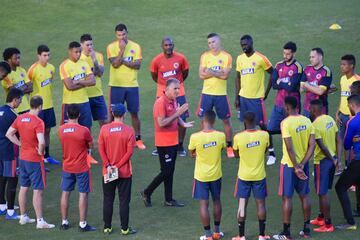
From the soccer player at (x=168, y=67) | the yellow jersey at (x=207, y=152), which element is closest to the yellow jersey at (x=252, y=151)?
the yellow jersey at (x=207, y=152)

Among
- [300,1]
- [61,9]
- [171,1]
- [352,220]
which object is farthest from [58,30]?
[352,220]

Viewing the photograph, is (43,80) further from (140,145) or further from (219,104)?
(219,104)

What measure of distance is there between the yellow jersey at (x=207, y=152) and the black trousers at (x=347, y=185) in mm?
1893

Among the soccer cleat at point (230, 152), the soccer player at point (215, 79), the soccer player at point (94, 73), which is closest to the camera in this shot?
the soccer player at point (215, 79)

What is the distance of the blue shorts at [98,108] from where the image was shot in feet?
49.7

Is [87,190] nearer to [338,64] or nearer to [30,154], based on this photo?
[30,154]

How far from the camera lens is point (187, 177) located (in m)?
13.8

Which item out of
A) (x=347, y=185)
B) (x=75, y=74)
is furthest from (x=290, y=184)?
(x=75, y=74)

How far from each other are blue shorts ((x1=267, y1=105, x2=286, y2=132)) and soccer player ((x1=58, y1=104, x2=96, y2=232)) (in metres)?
4.21

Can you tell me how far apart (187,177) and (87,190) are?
2919mm

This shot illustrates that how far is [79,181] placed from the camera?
11328 millimetres

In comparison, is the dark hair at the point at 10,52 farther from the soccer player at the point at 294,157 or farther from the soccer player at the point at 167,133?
the soccer player at the point at 294,157

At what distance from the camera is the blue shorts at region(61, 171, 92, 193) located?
1131cm

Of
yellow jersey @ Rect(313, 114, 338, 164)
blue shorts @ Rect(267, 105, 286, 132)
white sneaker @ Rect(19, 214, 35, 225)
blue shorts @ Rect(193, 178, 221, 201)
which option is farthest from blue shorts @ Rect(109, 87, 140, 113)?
yellow jersey @ Rect(313, 114, 338, 164)
